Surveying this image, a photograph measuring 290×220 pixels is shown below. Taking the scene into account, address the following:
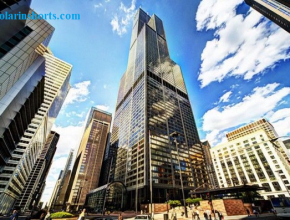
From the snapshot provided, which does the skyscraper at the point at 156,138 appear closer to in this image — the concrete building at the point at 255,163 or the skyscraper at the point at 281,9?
the concrete building at the point at 255,163

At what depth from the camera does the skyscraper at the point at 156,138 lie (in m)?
59.2

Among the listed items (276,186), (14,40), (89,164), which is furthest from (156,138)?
(89,164)

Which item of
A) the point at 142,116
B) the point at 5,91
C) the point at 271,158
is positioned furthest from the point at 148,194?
the point at 271,158

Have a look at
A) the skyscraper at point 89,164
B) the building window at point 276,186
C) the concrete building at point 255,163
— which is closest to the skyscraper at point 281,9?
the concrete building at point 255,163

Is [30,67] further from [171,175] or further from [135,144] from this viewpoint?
[171,175]

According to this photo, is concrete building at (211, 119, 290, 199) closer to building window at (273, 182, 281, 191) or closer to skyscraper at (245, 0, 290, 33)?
building window at (273, 182, 281, 191)

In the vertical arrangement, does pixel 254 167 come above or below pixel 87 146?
below

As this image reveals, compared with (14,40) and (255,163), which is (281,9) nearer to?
(255,163)

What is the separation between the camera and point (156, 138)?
70.5m

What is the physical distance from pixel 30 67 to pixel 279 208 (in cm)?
4229

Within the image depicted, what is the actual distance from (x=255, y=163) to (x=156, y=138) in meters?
54.1

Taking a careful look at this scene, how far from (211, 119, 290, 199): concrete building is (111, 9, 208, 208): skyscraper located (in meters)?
14.4

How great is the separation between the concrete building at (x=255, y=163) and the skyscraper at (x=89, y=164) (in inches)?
3708

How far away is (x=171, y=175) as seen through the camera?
63500 millimetres
